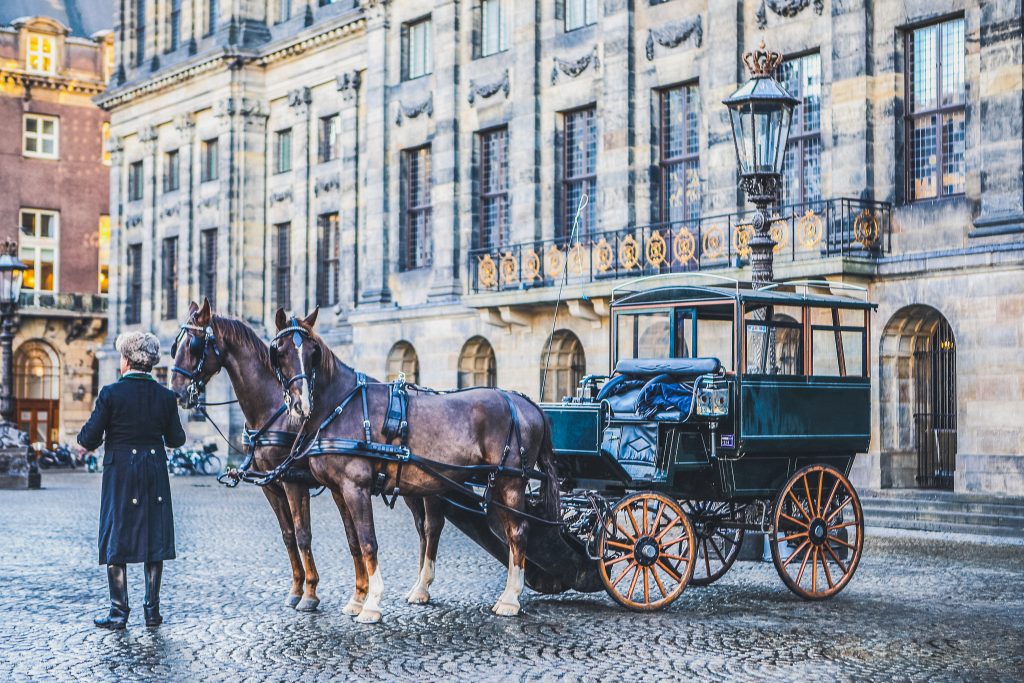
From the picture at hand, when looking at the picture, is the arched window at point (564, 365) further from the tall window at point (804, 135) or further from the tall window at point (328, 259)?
the tall window at point (328, 259)

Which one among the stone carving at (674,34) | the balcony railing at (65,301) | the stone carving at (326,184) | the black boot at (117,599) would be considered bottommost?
the black boot at (117,599)

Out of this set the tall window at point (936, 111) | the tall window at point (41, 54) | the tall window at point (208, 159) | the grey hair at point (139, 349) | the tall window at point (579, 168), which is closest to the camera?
the grey hair at point (139, 349)

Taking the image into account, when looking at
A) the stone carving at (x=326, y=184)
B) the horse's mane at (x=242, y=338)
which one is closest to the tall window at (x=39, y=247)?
the stone carving at (x=326, y=184)

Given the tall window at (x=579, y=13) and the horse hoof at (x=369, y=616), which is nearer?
the horse hoof at (x=369, y=616)

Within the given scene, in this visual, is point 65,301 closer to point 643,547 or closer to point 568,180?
point 568,180

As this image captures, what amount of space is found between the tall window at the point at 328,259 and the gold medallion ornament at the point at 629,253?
1371 cm

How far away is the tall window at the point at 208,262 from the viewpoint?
43.1 metres

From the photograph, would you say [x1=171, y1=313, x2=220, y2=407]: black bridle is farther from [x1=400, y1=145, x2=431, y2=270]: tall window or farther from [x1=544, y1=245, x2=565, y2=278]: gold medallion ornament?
[x1=400, y1=145, x2=431, y2=270]: tall window

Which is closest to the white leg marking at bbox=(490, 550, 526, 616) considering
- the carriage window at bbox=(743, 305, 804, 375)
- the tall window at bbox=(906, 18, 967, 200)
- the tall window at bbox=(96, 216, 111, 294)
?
the carriage window at bbox=(743, 305, 804, 375)

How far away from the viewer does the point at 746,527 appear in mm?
11875

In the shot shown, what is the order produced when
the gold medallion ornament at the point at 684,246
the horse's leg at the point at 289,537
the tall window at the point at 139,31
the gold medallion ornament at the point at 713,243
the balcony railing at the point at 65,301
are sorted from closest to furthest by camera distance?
the horse's leg at the point at 289,537, the gold medallion ornament at the point at 713,243, the gold medallion ornament at the point at 684,246, the tall window at the point at 139,31, the balcony railing at the point at 65,301

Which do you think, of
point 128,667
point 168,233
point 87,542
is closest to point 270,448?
point 128,667

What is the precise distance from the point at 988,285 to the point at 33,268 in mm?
42150

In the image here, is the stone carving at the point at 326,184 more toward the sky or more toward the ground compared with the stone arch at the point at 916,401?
more toward the sky
